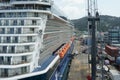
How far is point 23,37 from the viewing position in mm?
26766

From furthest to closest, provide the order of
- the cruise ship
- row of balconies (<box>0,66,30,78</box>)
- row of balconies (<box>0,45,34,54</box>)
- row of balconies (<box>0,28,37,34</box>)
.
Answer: row of balconies (<box>0,28,37,34</box>), row of balconies (<box>0,45,34,54</box>), the cruise ship, row of balconies (<box>0,66,30,78</box>)

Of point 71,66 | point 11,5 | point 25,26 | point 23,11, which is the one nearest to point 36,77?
point 25,26

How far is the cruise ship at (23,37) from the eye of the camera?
25.2 meters

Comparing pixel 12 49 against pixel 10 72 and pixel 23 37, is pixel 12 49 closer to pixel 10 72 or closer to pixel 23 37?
pixel 23 37

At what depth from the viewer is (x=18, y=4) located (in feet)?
98.4

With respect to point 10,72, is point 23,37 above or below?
above

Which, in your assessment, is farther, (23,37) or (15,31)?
(15,31)

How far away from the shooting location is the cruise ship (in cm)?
2521

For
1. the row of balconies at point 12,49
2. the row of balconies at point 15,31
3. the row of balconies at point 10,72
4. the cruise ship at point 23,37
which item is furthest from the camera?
the row of balconies at point 15,31

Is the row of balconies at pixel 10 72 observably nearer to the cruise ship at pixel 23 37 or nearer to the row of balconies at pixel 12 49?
the cruise ship at pixel 23 37

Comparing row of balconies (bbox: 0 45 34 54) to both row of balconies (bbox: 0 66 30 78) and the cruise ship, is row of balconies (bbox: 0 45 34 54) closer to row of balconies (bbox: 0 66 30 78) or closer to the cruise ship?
the cruise ship

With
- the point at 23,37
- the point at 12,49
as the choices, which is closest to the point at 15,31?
the point at 23,37

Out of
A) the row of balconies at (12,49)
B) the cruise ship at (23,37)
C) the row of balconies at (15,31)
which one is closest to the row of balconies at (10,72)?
the cruise ship at (23,37)

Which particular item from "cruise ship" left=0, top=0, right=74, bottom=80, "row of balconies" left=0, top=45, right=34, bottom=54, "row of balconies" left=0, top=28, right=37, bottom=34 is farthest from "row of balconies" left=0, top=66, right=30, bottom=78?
"row of balconies" left=0, top=28, right=37, bottom=34
